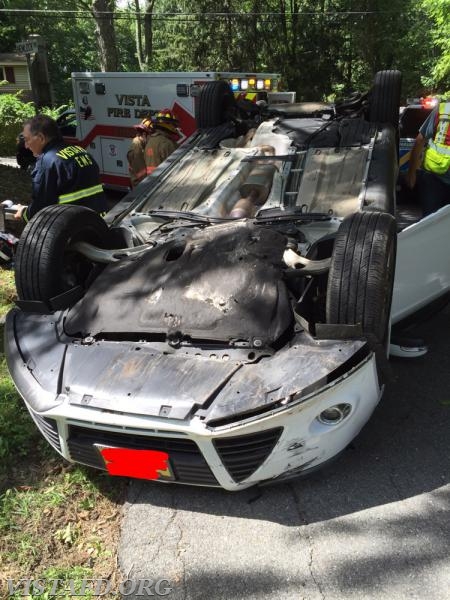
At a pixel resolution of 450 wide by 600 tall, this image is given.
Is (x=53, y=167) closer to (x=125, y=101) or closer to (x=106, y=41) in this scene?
(x=125, y=101)

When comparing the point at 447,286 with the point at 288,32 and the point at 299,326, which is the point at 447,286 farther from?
the point at 288,32

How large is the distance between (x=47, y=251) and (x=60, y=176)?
1.24m

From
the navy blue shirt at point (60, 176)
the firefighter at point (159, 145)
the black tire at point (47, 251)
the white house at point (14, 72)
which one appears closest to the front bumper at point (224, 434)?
the black tire at point (47, 251)

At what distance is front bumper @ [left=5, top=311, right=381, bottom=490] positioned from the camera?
2.18 meters

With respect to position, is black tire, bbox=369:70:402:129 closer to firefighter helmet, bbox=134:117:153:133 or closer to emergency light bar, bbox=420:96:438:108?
firefighter helmet, bbox=134:117:153:133

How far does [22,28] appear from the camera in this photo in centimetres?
2744

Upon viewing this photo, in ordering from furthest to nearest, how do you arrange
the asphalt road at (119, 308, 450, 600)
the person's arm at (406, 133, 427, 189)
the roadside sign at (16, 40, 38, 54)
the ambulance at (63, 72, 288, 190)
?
the roadside sign at (16, 40, 38, 54) → the ambulance at (63, 72, 288, 190) → the person's arm at (406, 133, 427, 189) → the asphalt road at (119, 308, 450, 600)

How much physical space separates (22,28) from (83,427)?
3059 cm

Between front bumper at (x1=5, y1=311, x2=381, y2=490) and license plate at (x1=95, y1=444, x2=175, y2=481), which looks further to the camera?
license plate at (x1=95, y1=444, x2=175, y2=481)

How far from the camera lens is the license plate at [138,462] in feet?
7.52

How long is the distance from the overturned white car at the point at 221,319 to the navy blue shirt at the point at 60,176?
1.62 feet

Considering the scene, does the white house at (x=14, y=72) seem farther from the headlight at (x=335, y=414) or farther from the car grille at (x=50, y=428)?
the headlight at (x=335, y=414)

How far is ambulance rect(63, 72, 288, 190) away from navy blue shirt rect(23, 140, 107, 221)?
4132 mm

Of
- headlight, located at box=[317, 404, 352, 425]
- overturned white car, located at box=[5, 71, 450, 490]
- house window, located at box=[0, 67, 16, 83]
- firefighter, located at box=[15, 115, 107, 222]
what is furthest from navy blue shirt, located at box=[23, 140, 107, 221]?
house window, located at box=[0, 67, 16, 83]
